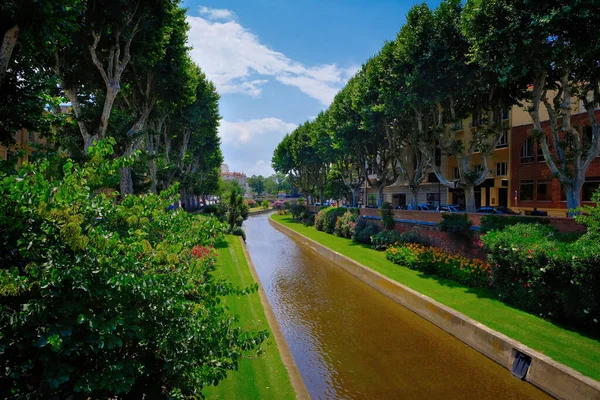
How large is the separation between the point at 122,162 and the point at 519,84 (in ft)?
69.0

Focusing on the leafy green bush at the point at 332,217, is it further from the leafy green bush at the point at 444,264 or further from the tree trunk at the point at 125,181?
the tree trunk at the point at 125,181

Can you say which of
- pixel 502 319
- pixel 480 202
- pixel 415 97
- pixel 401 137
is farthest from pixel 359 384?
pixel 480 202

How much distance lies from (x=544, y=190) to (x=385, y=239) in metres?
14.8

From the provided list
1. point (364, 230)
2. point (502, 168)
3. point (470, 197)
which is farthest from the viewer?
point (502, 168)

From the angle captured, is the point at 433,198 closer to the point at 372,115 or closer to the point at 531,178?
the point at 531,178

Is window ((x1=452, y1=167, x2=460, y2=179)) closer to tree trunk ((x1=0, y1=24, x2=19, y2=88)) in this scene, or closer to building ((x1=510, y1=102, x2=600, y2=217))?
building ((x1=510, y1=102, x2=600, y2=217))

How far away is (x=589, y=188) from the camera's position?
25.9 metres

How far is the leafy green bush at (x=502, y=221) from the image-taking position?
15102 mm

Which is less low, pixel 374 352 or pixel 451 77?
pixel 451 77

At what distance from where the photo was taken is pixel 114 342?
3203 mm

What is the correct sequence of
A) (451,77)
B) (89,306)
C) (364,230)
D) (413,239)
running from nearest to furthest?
(89,306)
(451,77)
(413,239)
(364,230)

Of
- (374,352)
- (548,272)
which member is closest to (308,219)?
(374,352)

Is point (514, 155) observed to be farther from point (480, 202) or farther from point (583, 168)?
point (583, 168)

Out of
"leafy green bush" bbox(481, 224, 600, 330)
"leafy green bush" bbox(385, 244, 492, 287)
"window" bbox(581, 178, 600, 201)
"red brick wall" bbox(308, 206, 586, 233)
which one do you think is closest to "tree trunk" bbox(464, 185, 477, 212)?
"red brick wall" bbox(308, 206, 586, 233)
